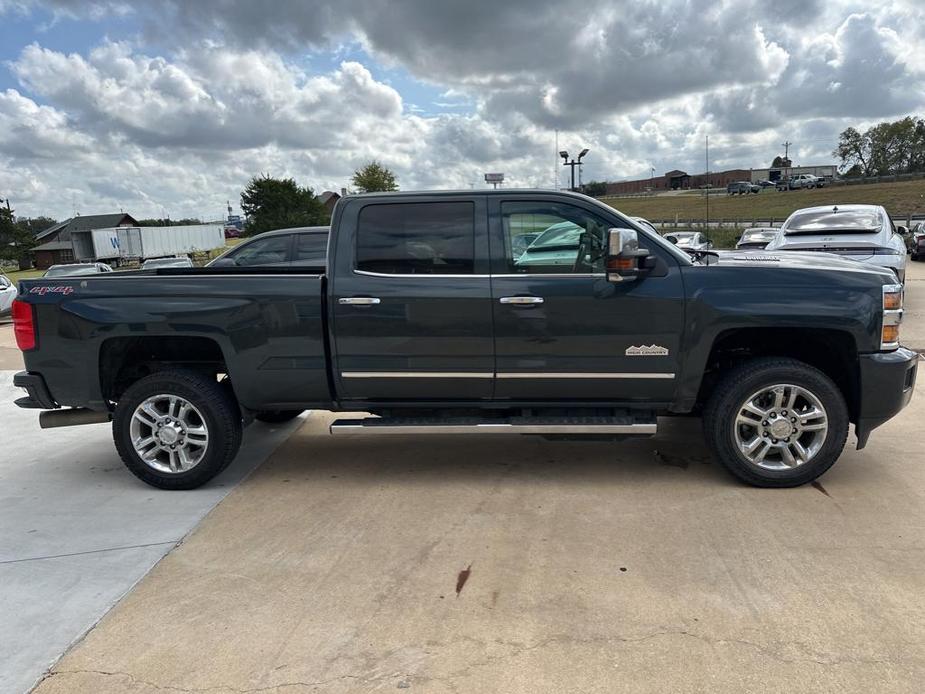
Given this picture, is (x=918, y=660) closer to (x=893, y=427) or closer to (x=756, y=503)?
(x=756, y=503)

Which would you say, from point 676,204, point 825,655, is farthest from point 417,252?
point 676,204

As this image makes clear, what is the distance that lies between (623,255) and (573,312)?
470mm

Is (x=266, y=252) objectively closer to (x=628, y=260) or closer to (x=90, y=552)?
(x=90, y=552)

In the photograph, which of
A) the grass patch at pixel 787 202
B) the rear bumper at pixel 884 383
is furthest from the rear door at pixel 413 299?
the grass patch at pixel 787 202

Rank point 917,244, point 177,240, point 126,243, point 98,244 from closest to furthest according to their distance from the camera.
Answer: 1. point 917,244
2. point 98,244
3. point 126,243
4. point 177,240

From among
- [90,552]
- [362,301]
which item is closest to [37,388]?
[90,552]

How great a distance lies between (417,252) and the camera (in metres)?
4.39

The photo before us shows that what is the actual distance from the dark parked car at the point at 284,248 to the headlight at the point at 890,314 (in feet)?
22.1

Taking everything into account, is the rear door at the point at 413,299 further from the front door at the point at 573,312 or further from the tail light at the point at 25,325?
the tail light at the point at 25,325

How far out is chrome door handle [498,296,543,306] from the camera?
4227 mm

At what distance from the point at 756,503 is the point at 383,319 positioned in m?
2.54

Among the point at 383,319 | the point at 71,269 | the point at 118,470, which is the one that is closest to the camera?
the point at 383,319

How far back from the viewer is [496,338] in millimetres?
4293

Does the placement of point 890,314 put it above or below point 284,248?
below
